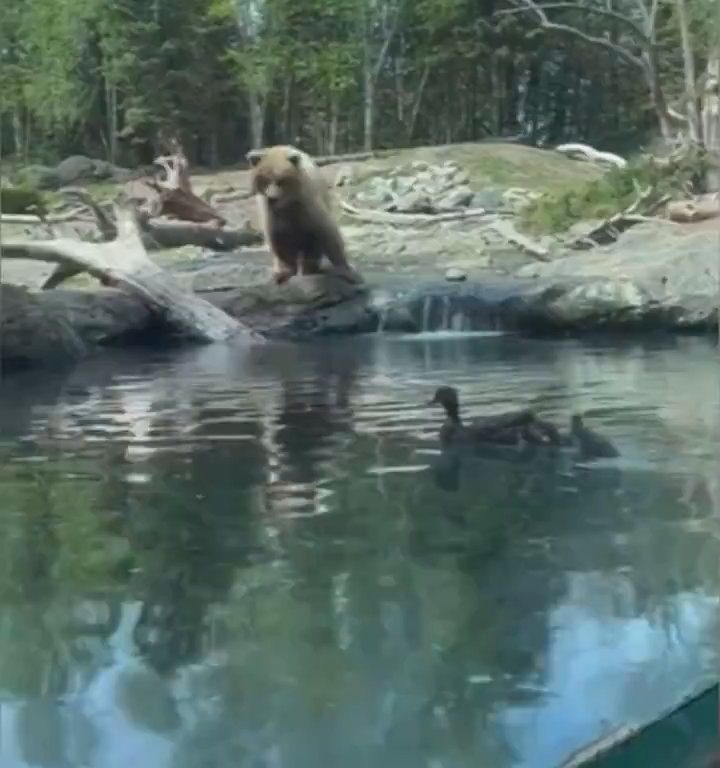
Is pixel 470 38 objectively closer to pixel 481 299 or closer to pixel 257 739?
pixel 481 299

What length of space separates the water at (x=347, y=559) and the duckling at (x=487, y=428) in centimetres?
3

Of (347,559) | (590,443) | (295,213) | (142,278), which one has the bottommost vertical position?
(347,559)

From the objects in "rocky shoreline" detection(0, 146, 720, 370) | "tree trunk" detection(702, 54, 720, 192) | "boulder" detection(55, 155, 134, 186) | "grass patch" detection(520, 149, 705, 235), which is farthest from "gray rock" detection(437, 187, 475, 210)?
"boulder" detection(55, 155, 134, 186)

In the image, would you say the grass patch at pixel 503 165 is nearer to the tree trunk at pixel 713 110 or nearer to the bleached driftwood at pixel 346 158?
the bleached driftwood at pixel 346 158

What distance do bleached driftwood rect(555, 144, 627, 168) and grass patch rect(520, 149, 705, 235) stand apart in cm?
1

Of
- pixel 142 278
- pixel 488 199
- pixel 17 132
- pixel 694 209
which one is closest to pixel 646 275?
pixel 694 209

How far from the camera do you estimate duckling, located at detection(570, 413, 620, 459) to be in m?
2.23

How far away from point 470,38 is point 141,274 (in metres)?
0.80

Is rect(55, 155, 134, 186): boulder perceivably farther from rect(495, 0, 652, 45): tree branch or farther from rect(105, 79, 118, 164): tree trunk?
rect(495, 0, 652, 45): tree branch

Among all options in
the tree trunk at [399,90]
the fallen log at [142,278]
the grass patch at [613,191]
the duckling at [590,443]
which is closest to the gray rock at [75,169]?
the fallen log at [142,278]

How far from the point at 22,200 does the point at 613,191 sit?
1.00m

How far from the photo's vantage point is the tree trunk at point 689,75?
232 centimetres

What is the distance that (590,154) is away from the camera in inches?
96.8

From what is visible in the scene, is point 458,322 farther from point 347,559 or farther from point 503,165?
point 347,559
